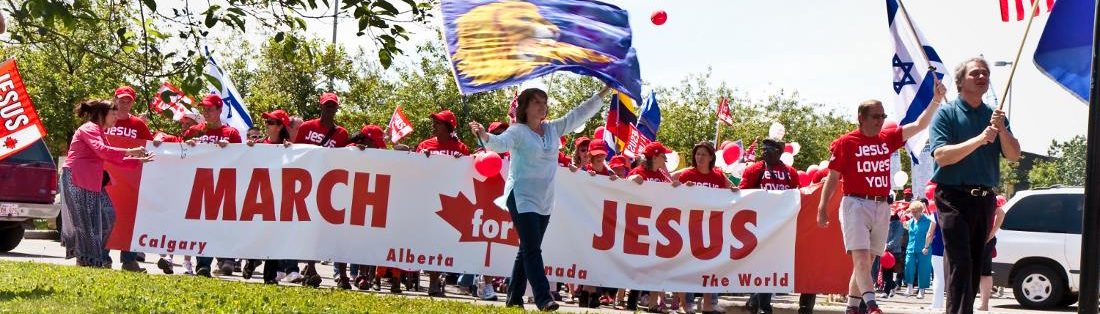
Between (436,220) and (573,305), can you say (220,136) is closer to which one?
(436,220)

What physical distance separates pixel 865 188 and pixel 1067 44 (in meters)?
2.66

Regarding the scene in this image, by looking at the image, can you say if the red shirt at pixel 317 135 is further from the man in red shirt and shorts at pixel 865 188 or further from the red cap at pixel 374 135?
the man in red shirt and shorts at pixel 865 188

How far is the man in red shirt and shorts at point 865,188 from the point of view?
9.95 m

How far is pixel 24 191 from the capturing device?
18.1 m

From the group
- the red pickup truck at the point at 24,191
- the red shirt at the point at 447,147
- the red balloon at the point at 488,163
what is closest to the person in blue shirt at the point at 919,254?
the red shirt at the point at 447,147

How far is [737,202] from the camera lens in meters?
12.5

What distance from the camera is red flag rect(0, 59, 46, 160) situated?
53.4 ft

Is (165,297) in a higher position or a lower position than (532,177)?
lower

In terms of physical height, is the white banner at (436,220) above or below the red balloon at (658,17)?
below

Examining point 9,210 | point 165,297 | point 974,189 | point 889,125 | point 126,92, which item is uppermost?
point 889,125

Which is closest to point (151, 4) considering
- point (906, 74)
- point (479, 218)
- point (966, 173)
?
point (479, 218)

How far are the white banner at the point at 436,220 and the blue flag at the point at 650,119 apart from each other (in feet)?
28.1

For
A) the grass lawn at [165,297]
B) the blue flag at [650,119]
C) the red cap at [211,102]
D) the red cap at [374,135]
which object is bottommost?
the grass lawn at [165,297]

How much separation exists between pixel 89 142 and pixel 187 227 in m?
1.15
